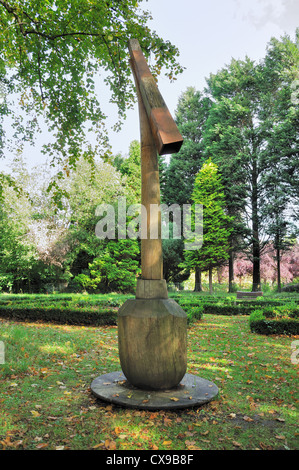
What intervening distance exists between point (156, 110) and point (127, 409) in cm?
374

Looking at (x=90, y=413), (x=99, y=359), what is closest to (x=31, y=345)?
(x=99, y=359)

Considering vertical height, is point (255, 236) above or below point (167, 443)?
above

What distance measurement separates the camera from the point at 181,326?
Result: 420cm

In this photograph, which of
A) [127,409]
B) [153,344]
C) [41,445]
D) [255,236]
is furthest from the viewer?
[255,236]

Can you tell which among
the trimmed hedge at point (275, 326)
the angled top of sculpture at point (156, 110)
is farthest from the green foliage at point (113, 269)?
the angled top of sculpture at point (156, 110)

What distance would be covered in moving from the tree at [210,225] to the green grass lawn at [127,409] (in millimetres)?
17023

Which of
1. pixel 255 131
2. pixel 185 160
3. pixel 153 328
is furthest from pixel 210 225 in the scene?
pixel 153 328

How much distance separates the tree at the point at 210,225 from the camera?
24.2 meters

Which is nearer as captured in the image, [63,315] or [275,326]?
[275,326]

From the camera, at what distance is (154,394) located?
4.06 m

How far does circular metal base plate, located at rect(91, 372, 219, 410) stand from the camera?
3.78 metres

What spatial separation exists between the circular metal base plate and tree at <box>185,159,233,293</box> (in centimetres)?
1988

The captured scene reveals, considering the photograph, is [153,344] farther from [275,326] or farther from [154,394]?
[275,326]

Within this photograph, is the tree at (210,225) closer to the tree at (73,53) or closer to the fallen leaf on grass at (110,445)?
the tree at (73,53)
